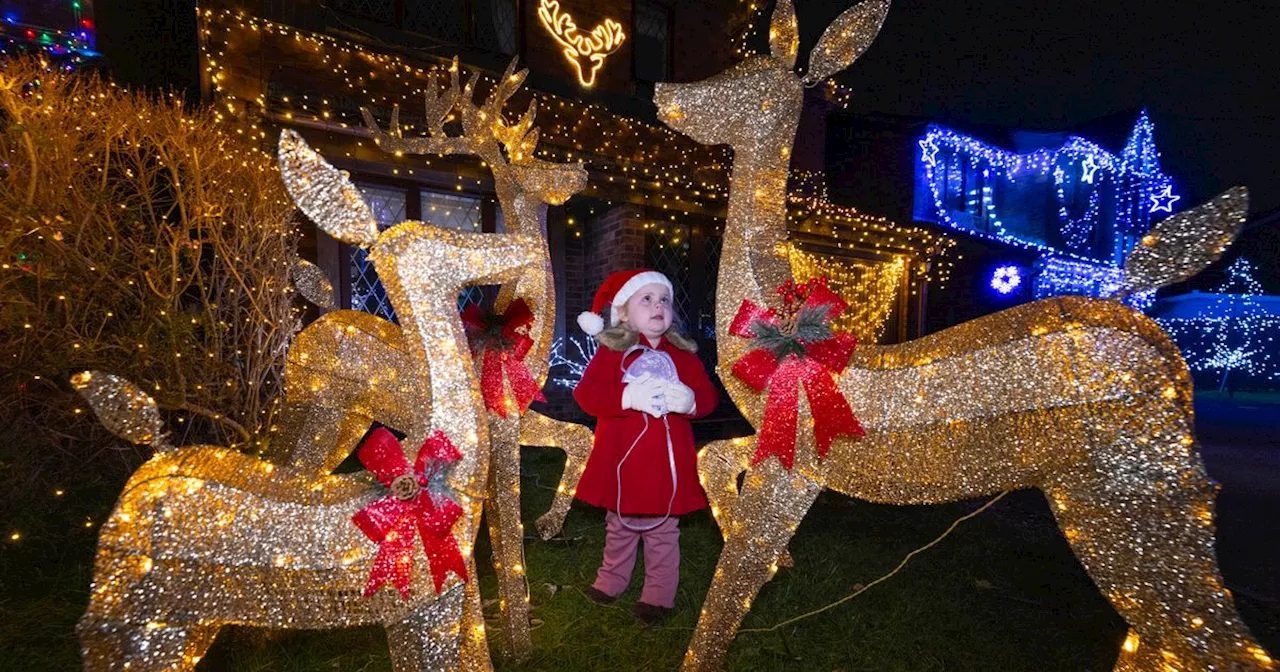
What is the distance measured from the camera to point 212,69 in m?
4.72

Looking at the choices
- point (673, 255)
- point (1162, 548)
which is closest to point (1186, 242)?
Result: point (1162, 548)

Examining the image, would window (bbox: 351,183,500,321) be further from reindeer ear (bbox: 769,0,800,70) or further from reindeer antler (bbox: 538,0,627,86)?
reindeer ear (bbox: 769,0,800,70)

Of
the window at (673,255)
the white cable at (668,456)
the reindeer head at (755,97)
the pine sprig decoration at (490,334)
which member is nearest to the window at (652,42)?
the window at (673,255)

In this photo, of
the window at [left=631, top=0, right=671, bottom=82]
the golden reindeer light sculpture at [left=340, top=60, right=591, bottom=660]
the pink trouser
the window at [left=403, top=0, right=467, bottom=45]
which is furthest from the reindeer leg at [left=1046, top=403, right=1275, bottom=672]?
the window at [left=631, top=0, right=671, bottom=82]

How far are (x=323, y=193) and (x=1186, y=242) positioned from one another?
2.15m

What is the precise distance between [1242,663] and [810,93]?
1048 centimetres

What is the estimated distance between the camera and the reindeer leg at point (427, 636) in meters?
1.28

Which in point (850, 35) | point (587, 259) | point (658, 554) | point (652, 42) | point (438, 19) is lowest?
point (658, 554)

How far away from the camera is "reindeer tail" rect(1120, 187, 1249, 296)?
139 centimetres

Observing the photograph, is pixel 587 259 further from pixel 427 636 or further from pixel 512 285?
pixel 427 636

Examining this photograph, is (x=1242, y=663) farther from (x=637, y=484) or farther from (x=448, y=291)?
(x=448, y=291)

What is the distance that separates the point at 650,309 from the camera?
8.34 feet

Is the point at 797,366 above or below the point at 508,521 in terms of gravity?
above

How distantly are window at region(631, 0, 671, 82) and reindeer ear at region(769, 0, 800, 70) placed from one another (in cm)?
662
